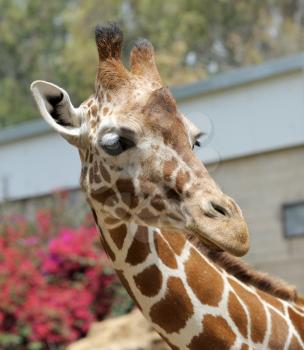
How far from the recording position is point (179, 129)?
339cm

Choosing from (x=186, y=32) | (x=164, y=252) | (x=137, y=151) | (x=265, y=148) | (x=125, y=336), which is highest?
(x=137, y=151)

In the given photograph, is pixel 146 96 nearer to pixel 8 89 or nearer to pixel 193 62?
pixel 193 62

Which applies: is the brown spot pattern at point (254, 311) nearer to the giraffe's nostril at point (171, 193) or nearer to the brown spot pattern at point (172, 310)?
the brown spot pattern at point (172, 310)

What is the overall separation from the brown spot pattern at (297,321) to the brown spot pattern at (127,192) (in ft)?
2.99

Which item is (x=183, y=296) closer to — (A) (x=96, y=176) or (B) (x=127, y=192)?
(B) (x=127, y=192)

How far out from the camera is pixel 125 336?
712 cm

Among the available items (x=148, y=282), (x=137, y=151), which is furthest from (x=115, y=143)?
(x=148, y=282)

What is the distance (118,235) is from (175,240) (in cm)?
27

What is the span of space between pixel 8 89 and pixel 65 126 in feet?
86.1

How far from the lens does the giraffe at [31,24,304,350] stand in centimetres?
334

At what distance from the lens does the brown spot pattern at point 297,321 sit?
374 centimetres

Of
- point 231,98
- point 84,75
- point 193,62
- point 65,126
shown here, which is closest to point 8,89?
point 84,75

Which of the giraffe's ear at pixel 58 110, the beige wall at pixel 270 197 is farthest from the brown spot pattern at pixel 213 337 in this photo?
the beige wall at pixel 270 197

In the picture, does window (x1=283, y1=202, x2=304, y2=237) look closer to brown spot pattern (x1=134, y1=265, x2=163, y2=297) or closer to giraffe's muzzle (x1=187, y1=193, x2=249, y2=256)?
brown spot pattern (x1=134, y1=265, x2=163, y2=297)
